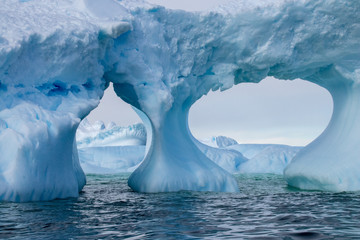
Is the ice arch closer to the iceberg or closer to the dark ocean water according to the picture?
the dark ocean water

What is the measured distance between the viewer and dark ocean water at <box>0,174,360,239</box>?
349 centimetres

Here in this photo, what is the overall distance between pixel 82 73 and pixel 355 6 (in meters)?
5.49

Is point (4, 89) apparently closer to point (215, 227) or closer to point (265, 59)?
point (215, 227)

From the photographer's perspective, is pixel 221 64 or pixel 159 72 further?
pixel 221 64

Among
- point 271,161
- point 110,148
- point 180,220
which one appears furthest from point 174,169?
point 110,148

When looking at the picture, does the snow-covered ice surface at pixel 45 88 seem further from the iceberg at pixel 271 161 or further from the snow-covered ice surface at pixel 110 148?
the iceberg at pixel 271 161

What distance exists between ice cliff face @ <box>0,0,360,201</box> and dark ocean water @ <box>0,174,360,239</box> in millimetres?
1090

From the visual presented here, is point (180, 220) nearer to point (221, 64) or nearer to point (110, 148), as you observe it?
point (221, 64)

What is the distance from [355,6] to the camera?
870cm

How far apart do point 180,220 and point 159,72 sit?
4.79 metres

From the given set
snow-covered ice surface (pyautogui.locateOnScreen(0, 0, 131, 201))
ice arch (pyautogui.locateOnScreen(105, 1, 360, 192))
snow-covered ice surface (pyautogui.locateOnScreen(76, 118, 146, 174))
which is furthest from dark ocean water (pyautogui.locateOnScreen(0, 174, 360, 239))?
snow-covered ice surface (pyautogui.locateOnScreen(76, 118, 146, 174))

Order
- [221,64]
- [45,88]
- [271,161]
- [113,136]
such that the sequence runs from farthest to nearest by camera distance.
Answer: [113,136] → [271,161] → [221,64] → [45,88]

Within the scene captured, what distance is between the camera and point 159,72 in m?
8.68

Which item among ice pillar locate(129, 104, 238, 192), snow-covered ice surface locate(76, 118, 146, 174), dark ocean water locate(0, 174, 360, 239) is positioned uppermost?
snow-covered ice surface locate(76, 118, 146, 174)
